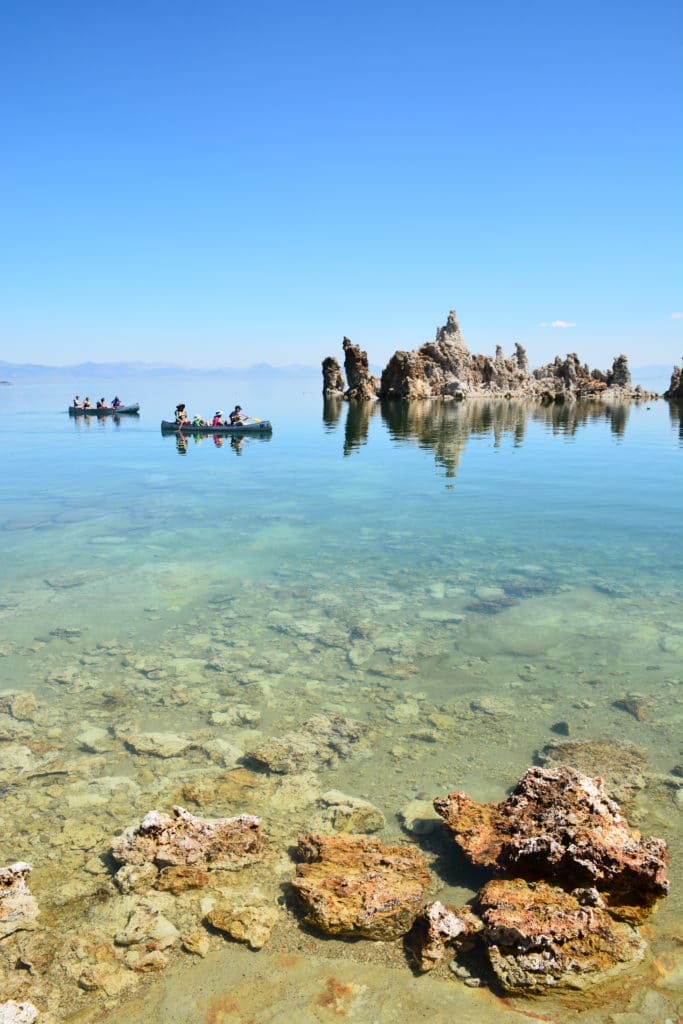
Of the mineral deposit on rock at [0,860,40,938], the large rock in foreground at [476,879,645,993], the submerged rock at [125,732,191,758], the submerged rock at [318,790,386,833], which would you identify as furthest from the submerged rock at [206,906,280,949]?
the submerged rock at [125,732,191,758]

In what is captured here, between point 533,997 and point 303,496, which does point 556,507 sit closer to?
point 303,496

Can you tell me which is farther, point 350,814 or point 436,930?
point 350,814

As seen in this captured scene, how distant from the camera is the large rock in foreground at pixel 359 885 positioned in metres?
5.33

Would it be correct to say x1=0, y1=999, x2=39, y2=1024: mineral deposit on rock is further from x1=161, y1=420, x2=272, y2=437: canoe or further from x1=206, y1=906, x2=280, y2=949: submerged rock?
x1=161, y1=420, x2=272, y2=437: canoe

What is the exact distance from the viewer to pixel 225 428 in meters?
50.1

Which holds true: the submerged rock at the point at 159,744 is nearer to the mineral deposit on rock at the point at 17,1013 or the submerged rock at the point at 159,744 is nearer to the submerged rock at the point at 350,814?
the submerged rock at the point at 350,814

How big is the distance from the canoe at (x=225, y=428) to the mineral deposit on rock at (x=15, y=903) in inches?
1798

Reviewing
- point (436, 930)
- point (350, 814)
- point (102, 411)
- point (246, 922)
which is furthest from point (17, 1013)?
point (102, 411)

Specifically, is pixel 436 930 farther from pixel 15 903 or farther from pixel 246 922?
pixel 15 903

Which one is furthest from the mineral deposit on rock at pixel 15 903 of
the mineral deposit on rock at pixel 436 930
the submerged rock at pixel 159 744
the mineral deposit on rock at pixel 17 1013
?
the mineral deposit on rock at pixel 436 930

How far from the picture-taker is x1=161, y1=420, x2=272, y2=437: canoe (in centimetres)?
5031

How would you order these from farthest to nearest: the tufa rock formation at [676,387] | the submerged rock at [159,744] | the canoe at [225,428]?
the tufa rock formation at [676,387], the canoe at [225,428], the submerged rock at [159,744]

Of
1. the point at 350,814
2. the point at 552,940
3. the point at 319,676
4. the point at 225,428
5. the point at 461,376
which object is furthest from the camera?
the point at 461,376

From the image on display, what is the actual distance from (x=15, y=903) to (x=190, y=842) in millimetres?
1516
